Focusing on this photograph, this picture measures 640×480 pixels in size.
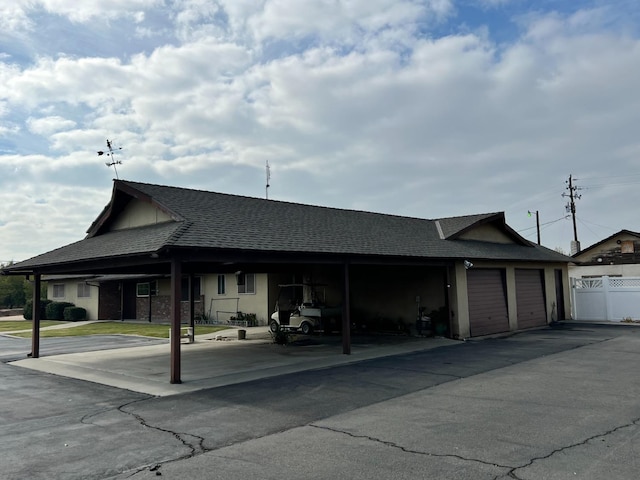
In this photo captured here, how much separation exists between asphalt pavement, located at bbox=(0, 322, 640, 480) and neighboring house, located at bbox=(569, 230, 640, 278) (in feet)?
77.4

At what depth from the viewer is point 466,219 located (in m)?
20.9

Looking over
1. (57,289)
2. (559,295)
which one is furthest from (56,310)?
(559,295)

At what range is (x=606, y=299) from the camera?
74.8 feet

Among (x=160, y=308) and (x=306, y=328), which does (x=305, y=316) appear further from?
(x=160, y=308)

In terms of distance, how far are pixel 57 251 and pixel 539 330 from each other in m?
17.4

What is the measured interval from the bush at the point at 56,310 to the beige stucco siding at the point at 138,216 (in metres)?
20.7

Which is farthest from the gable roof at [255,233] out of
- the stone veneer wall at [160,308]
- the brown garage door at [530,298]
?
the stone veneer wall at [160,308]

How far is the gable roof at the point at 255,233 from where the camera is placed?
439 inches

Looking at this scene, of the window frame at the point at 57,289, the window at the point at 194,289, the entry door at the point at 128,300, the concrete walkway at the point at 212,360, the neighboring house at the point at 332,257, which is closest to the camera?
the concrete walkway at the point at 212,360

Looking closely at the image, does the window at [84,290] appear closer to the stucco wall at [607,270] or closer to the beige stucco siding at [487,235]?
the beige stucco siding at [487,235]

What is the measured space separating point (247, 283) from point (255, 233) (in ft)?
44.2

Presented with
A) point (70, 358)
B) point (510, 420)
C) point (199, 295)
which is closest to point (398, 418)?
point (510, 420)

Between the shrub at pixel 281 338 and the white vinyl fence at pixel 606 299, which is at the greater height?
the white vinyl fence at pixel 606 299

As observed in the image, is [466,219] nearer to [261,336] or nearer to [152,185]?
[261,336]
